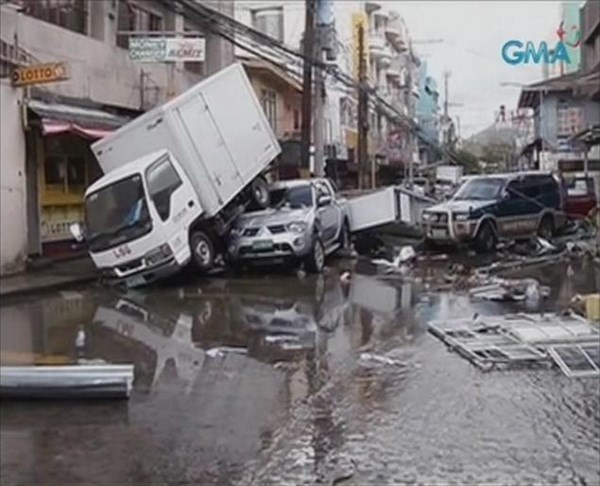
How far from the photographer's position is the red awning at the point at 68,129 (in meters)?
21.7

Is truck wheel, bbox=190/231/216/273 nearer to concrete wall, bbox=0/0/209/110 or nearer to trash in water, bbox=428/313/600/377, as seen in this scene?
concrete wall, bbox=0/0/209/110

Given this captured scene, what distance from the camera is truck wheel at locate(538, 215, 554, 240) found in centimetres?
2739

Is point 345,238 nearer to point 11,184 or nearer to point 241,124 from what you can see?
point 241,124

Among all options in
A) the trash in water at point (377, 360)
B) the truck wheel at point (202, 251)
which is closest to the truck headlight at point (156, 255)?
the truck wheel at point (202, 251)

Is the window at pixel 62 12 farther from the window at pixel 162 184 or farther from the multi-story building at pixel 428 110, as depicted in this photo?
the multi-story building at pixel 428 110

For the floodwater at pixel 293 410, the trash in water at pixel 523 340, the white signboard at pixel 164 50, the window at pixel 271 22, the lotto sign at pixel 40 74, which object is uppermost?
the window at pixel 271 22

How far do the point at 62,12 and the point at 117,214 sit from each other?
8.34 meters

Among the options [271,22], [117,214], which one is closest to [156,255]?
[117,214]

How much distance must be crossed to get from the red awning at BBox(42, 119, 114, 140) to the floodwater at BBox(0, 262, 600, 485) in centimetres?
749

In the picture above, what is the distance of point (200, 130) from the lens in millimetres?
20422

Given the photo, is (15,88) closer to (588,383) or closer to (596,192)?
(588,383)

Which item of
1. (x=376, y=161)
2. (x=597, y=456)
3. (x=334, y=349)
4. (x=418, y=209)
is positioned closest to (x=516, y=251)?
(x=418, y=209)

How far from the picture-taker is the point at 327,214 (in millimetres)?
23125

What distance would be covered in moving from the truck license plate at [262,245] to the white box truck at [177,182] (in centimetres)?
91
